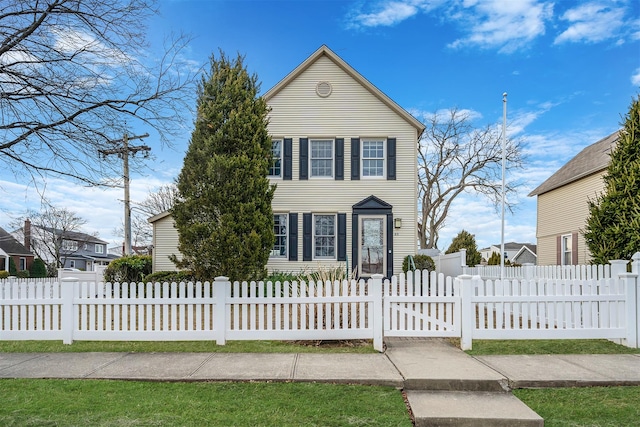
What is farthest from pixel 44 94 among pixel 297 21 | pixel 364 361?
pixel 297 21

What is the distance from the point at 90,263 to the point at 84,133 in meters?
55.7

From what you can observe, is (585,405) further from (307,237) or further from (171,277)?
(171,277)

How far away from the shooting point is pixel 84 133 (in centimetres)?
526

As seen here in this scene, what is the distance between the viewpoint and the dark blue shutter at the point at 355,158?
14602 millimetres

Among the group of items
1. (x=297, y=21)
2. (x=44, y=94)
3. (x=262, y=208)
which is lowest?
(x=262, y=208)

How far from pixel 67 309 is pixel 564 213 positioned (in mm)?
18772

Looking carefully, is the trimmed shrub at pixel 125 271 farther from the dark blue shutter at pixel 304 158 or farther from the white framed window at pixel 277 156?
the dark blue shutter at pixel 304 158

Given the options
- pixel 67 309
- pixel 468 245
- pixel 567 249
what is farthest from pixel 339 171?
pixel 468 245

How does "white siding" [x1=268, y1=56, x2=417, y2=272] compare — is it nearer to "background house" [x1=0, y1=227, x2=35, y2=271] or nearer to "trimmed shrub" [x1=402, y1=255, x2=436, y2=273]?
"trimmed shrub" [x1=402, y1=255, x2=436, y2=273]

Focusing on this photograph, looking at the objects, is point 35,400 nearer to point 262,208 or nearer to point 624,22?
point 262,208

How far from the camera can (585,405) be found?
4141mm

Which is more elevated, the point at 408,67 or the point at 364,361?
the point at 408,67

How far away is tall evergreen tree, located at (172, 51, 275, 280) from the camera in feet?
36.9

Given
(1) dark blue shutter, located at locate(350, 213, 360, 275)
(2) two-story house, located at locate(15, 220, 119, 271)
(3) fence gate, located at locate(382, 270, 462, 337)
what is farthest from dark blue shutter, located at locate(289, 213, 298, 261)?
(2) two-story house, located at locate(15, 220, 119, 271)
